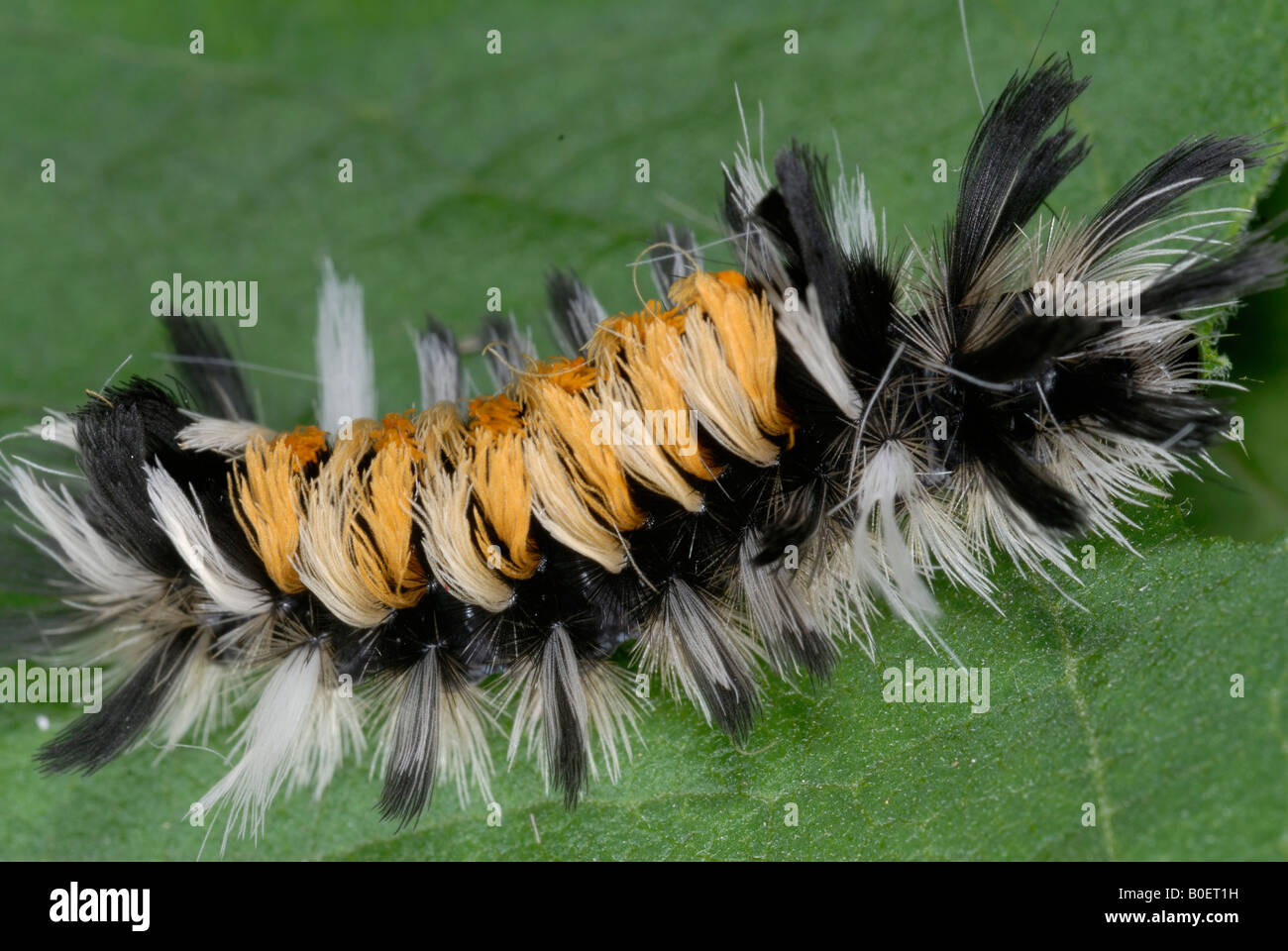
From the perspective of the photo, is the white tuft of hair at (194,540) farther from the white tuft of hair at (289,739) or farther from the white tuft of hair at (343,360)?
the white tuft of hair at (343,360)

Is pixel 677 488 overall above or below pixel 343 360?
below

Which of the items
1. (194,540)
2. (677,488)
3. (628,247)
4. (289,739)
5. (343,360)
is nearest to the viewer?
(677,488)

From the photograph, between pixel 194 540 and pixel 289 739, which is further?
pixel 289 739

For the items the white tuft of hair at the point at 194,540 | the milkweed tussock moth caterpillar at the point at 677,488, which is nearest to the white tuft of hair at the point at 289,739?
the milkweed tussock moth caterpillar at the point at 677,488

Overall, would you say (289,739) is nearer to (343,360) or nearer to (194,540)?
(194,540)

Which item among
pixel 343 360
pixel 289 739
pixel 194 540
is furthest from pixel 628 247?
pixel 289 739

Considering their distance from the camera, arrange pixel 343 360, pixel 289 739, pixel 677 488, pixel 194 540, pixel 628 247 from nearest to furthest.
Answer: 1. pixel 677 488
2. pixel 194 540
3. pixel 289 739
4. pixel 343 360
5. pixel 628 247

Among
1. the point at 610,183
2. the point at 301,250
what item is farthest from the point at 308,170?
the point at 610,183

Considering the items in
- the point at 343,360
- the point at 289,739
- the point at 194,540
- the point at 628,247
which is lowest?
the point at 289,739

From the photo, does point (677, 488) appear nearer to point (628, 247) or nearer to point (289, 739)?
point (628, 247)
